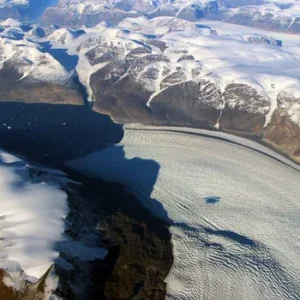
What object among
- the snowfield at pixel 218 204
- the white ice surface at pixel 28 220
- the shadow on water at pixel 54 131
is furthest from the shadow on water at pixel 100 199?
the white ice surface at pixel 28 220

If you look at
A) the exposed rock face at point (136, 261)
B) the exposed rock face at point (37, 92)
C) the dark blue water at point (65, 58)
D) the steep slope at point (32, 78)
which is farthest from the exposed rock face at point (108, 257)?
the dark blue water at point (65, 58)

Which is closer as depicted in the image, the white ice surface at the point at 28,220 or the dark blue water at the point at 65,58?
the white ice surface at the point at 28,220

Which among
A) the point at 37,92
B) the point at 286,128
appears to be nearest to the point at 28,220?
the point at 286,128

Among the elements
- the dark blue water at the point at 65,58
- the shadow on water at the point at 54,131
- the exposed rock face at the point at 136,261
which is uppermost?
the exposed rock face at the point at 136,261

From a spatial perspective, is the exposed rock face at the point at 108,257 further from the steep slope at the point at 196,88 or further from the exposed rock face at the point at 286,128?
the steep slope at the point at 196,88

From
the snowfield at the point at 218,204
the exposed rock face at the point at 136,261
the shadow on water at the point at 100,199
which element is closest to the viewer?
the exposed rock face at the point at 136,261

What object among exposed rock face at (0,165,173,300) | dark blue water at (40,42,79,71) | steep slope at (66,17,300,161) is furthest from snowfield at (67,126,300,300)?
dark blue water at (40,42,79,71)

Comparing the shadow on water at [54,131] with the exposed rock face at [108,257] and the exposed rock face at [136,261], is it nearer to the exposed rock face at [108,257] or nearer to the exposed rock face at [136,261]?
the exposed rock face at [108,257]

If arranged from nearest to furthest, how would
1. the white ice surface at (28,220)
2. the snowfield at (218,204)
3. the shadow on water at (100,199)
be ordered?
1. the white ice surface at (28,220)
2. the shadow on water at (100,199)
3. the snowfield at (218,204)

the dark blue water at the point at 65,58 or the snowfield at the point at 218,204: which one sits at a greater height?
the snowfield at the point at 218,204
